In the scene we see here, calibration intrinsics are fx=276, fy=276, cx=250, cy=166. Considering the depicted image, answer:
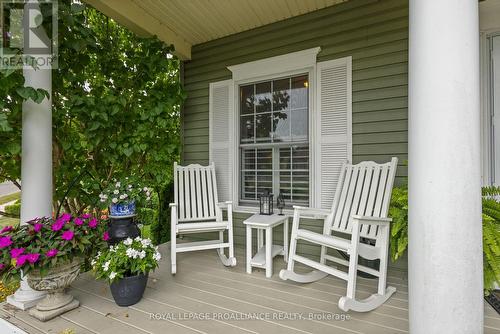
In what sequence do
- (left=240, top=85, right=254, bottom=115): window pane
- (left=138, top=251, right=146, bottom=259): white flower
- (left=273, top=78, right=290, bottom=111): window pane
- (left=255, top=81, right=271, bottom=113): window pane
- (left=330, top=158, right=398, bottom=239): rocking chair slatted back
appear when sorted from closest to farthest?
(left=138, top=251, right=146, bottom=259): white flower → (left=330, top=158, right=398, bottom=239): rocking chair slatted back → (left=273, top=78, right=290, bottom=111): window pane → (left=255, top=81, right=271, bottom=113): window pane → (left=240, top=85, right=254, bottom=115): window pane

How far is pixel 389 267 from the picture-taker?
2656 mm

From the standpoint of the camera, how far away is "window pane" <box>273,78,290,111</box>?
3281mm

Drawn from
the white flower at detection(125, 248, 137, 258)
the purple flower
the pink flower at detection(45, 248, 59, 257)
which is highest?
the purple flower

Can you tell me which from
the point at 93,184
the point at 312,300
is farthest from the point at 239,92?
the point at 312,300

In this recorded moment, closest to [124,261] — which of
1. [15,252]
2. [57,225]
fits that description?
[57,225]

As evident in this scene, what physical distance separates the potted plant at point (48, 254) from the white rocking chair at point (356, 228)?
155 centimetres

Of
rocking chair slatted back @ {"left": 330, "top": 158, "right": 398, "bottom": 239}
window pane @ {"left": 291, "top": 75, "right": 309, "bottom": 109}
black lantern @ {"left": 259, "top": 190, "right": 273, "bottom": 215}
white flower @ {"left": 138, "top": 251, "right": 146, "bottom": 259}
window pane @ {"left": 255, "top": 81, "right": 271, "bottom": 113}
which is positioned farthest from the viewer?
window pane @ {"left": 255, "top": 81, "right": 271, "bottom": 113}

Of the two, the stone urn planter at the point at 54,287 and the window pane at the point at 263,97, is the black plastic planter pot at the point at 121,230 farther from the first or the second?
the window pane at the point at 263,97

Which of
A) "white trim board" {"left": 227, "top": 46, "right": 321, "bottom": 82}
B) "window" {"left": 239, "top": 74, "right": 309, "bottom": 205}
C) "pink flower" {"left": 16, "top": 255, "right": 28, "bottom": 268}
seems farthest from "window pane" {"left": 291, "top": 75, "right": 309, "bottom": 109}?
"pink flower" {"left": 16, "top": 255, "right": 28, "bottom": 268}

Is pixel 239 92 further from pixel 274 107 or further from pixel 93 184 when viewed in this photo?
pixel 93 184

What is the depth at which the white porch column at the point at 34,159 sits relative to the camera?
2088 millimetres

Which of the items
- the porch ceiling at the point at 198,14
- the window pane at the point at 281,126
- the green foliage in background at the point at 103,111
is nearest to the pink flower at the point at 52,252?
the green foliage in background at the point at 103,111

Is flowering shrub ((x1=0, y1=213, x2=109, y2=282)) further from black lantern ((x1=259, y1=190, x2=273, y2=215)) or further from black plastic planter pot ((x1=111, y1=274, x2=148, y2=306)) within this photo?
black lantern ((x1=259, y1=190, x2=273, y2=215))

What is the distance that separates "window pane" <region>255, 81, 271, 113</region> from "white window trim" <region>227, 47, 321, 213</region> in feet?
0.30
